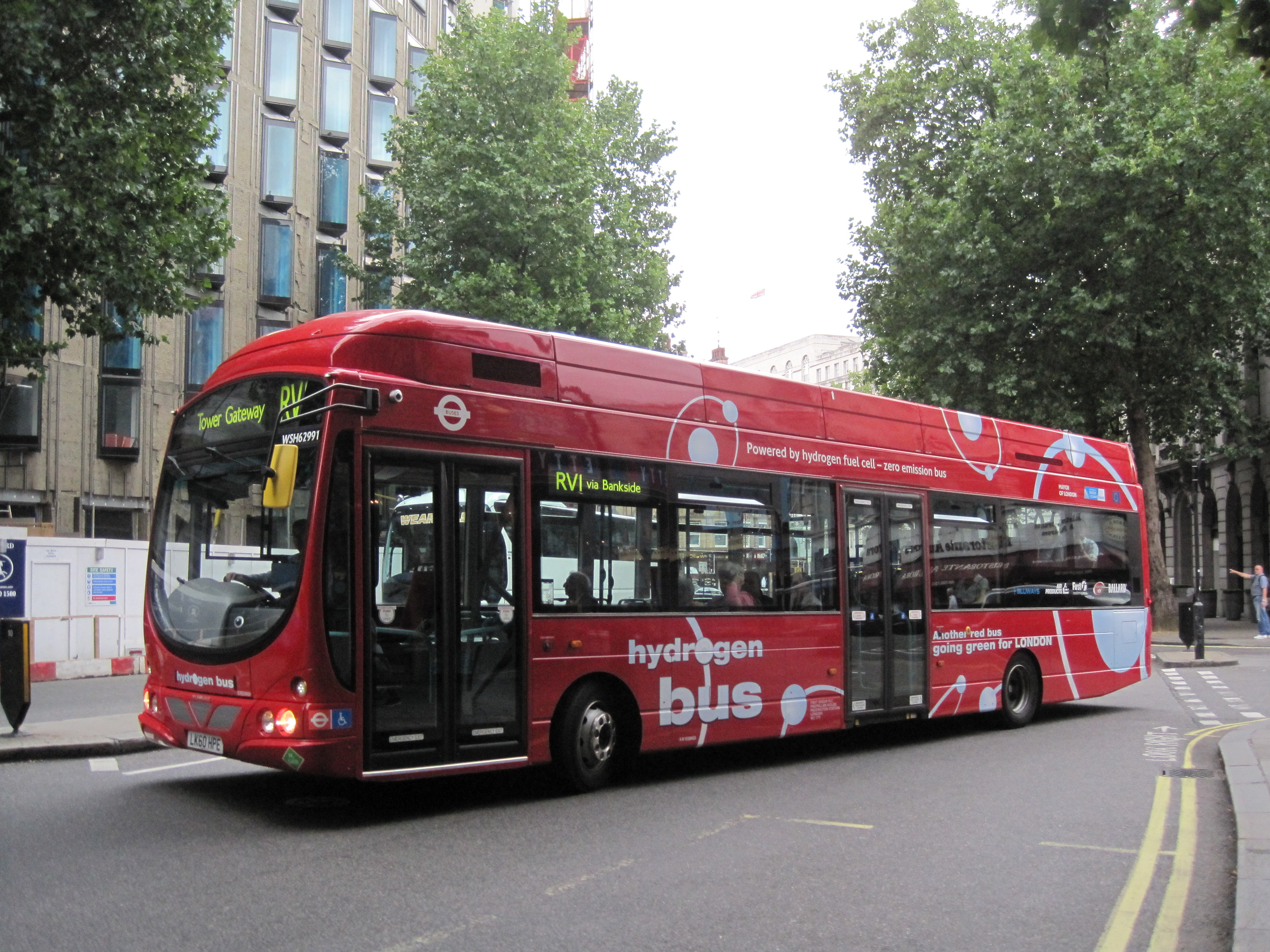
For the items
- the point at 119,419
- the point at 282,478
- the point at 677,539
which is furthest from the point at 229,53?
the point at 282,478

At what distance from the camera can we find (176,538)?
27.6 feet

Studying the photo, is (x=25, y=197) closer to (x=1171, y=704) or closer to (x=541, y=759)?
(x=541, y=759)

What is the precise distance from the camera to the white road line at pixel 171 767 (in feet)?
32.1

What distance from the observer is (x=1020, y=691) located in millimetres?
13969

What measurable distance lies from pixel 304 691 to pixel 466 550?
1.44 metres

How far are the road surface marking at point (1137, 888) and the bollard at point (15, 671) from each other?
8833 mm

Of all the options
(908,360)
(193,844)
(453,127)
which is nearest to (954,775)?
(193,844)

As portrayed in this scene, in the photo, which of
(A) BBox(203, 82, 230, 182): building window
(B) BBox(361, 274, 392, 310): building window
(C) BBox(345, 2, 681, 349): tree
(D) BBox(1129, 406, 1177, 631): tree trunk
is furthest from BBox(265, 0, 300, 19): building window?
(D) BBox(1129, 406, 1177, 631): tree trunk

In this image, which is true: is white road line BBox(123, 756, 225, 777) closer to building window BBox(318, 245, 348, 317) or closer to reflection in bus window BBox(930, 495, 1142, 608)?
reflection in bus window BBox(930, 495, 1142, 608)

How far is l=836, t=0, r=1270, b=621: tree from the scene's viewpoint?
31.2m

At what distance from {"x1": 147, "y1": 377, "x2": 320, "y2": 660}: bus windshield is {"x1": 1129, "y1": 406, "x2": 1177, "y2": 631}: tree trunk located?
31.2 metres

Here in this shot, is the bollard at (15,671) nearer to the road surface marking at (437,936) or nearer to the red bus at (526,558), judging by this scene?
the red bus at (526,558)

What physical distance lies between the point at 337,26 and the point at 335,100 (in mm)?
2269

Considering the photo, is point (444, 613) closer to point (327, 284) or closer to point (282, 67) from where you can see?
point (327, 284)
